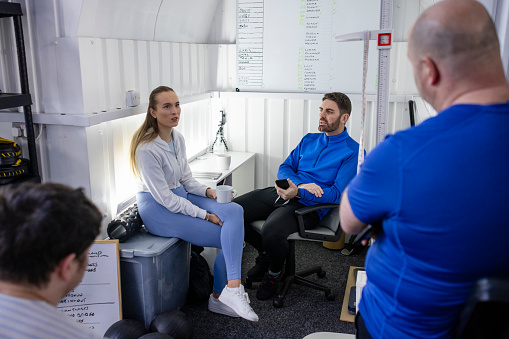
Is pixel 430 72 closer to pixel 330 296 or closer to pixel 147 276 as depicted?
pixel 147 276

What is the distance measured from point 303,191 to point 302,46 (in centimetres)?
144

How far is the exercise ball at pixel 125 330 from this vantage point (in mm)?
2184

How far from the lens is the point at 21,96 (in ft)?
7.48

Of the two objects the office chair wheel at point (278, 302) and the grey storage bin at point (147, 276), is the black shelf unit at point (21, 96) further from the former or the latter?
the office chair wheel at point (278, 302)

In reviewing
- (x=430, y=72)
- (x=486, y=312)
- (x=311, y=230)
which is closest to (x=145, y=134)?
(x=311, y=230)

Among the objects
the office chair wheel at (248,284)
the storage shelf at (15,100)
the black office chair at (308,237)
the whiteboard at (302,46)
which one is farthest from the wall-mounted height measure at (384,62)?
the whiteboard at (302,46)

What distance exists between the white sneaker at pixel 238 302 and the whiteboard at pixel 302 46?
6.38ft

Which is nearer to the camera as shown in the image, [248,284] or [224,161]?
[248,284]

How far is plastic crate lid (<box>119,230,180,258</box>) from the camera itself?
8.00 feet

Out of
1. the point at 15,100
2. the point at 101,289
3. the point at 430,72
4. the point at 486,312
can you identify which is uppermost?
the point at 430,72

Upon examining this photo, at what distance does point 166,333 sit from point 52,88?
4.68 feet

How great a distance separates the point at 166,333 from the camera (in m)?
2.25

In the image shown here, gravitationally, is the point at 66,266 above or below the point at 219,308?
above

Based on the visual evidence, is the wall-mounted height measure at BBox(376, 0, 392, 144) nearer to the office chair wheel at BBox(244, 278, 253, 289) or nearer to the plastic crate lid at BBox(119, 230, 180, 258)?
the plastic crate lid at BBox(119, 230, 180, 258)
